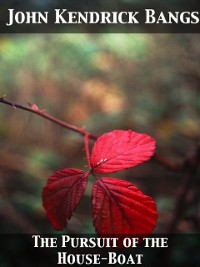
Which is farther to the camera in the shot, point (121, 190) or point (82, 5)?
point (82, 5)


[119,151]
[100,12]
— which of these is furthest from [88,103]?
[119,151]

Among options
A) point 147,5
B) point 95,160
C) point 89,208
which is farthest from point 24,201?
point 95,160

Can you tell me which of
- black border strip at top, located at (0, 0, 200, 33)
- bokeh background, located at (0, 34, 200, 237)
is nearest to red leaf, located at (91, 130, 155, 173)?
black border strip at top, located at (0, 0, 200, 33)

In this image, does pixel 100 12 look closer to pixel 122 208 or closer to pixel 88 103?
pixel 122 208

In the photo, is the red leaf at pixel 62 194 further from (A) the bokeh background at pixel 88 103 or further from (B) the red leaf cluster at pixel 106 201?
(A) the bokeh background at pixel 88 103

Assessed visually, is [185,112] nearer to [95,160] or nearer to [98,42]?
[98,42]

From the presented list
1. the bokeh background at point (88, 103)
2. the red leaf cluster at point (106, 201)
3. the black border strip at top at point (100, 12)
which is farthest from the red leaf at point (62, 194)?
the bokeh background at point (88, 103)
